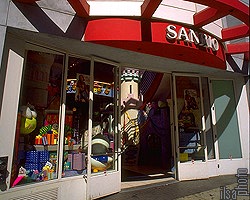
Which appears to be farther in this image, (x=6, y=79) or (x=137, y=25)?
(x=137, y=25)

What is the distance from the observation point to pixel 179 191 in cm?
415

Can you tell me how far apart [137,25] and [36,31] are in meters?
1.74

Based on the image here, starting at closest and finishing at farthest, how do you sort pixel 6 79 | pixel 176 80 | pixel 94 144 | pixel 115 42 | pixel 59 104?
pixel 6 79 → pixel 115 42 → pixel 59 104 → pixel 94 144 → pixel 176 80

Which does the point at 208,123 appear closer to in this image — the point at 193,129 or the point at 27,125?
the point at 193,129

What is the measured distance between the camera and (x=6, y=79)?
2920mm

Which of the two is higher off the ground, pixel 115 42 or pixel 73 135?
pixel 115 42

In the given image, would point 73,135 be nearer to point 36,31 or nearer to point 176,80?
point 36,31

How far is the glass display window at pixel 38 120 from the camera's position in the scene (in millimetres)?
3219

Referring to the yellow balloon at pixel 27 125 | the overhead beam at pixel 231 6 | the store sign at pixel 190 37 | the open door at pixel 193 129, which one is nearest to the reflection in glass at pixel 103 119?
the yellow balloon at pixel 27 125

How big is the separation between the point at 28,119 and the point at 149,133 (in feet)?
17.3

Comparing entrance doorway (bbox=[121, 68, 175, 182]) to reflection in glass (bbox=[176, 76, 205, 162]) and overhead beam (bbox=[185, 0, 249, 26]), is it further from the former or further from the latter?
overhead beam (bbox=[185, 0, 249, 26])

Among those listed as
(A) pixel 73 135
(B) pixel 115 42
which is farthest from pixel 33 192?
(B) pixel 115 42

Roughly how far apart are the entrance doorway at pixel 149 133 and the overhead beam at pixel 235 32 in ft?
5.95

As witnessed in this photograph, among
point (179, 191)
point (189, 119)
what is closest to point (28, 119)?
point (179, 191)
